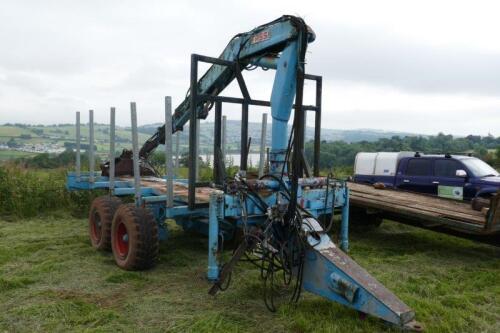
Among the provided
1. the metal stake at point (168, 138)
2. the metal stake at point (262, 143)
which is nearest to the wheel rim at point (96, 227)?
the metal stake at point (168, 138)

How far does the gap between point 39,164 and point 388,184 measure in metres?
10.6

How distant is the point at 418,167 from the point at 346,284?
24.2ft

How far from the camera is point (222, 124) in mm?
7777

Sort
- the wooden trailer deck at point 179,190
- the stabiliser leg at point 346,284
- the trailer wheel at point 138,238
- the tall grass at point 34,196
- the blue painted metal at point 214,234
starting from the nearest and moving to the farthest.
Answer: the stabiliser leg at point 346,284 → the blue painted metal at point 214,234 → the trailer wheel at point 138,238 → the wooden trailer deck at point 179,190 → the tall grass at point 34,196

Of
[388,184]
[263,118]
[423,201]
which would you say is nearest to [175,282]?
[263,118]

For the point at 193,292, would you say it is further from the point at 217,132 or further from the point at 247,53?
the point at 247,53

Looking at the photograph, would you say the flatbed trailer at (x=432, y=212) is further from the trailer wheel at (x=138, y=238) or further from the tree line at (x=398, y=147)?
the tree line at (x=398, y=147)

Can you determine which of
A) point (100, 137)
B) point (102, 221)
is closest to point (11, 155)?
point (100, 137)

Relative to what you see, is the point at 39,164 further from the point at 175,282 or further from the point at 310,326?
the point at 310,326

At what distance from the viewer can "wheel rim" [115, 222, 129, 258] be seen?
6387mm

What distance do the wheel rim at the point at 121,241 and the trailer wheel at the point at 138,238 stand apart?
13 centimetres

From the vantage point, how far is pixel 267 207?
204 inches

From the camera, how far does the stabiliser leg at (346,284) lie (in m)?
3.83

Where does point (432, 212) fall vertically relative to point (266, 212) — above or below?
below
